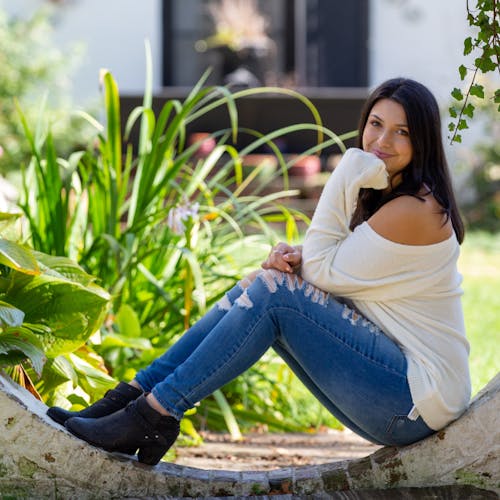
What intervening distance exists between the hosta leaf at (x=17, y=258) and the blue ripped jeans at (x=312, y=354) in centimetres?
36

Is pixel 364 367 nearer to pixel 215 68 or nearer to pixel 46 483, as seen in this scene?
pixel 46 483

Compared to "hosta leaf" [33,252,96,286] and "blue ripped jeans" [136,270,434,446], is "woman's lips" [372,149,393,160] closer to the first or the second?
"blue ripped jeans" [136,270,434,446]

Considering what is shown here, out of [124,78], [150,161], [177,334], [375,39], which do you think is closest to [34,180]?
[150,161]

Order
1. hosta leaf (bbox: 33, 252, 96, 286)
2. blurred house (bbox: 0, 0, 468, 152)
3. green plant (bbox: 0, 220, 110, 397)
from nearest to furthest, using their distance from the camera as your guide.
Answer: green plant (bbox: 0, 220, 110, 397) < hosta leaf (bbox: 33, 252, 96, 286) < blurred house (bbox: 0, 0, 468, 152)

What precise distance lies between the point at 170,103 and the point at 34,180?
53 centimetres

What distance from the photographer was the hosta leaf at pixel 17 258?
2078 mm

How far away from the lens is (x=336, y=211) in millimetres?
2131

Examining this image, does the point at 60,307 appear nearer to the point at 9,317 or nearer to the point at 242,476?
the point at 9,317

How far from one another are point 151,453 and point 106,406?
14 centimetres

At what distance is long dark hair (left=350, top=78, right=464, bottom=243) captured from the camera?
2150mm

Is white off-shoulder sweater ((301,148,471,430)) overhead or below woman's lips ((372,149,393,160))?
below

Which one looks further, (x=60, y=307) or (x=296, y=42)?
(x=296, y=42)

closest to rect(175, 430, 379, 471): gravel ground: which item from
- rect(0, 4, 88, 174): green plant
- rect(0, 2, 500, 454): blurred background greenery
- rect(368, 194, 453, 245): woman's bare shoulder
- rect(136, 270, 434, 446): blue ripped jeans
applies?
rect(0, 2, 500, 454): blurred background greenery

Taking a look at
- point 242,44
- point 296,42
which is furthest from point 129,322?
point 296,42
